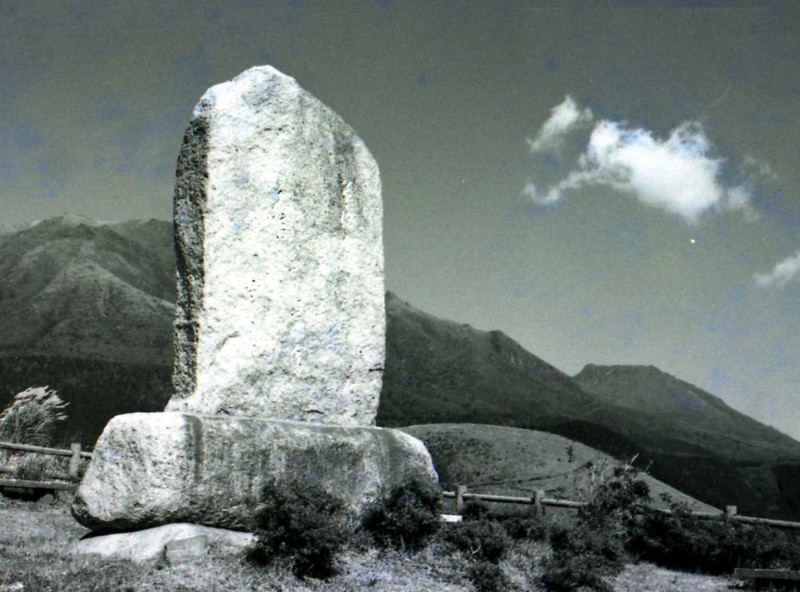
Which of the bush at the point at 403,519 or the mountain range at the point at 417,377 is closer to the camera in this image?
the bush at the point at 403,519

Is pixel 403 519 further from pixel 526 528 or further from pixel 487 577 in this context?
pixel 526 528

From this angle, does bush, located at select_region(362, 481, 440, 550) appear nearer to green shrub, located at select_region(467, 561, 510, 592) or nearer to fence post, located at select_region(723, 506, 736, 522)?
green shrub, located at select_region(467, 561, 510, 592)

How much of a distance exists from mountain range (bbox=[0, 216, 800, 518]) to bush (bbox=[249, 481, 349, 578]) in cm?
2535

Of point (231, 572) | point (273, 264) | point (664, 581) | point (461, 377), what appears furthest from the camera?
point (461, 377)

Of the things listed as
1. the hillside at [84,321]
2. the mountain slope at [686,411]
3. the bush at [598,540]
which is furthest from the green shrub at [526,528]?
the mountain slope at [686,411]

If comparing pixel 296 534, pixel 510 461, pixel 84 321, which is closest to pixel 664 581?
pixel 296 534

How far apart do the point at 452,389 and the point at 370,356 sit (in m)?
39.3

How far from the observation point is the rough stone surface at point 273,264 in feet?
22.9

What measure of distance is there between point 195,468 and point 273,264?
201cm

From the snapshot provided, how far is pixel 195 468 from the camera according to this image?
6336mm

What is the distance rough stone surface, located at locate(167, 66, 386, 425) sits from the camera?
699 centimetres

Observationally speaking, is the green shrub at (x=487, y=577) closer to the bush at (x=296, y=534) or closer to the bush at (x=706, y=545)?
the bush at (x=296, y=534)

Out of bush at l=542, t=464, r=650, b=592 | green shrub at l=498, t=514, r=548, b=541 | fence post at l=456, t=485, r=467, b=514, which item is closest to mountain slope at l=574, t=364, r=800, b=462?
fence post at l=456, t=485, r=467, b=514

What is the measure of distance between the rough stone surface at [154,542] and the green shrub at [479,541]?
2.37 metres
